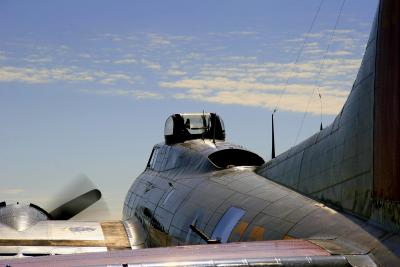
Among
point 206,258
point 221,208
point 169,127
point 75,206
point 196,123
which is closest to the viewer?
point 206,258

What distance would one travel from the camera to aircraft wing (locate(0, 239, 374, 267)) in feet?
21.1

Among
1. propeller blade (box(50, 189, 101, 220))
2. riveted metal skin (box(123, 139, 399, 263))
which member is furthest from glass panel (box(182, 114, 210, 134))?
propeller blade (box(50, 189, 101, 220))

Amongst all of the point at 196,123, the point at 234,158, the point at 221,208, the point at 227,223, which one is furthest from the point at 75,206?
the point at 227,223

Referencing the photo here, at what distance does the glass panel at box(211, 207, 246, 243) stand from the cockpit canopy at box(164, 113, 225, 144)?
900 centimetres

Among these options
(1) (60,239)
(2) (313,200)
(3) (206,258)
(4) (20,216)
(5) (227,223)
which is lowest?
(1) (60,239)

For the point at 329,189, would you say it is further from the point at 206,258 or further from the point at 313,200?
the point at 206,258

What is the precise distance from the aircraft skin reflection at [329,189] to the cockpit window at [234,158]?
78mm

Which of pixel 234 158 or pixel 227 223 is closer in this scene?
pixel 227 223

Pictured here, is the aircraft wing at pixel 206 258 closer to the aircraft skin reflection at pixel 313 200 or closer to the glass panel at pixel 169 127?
the aircraft skin reflection at pixel 313 200

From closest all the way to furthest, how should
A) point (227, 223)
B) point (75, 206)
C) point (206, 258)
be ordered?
1. point (206, 258)
2. point (227, 223)
3. point (75, 206)

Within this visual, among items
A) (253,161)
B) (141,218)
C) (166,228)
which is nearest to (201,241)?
(166,228)

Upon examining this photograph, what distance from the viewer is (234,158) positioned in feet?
55.8

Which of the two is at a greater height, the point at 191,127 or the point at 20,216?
the point at 191,127

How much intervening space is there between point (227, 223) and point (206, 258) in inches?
209
